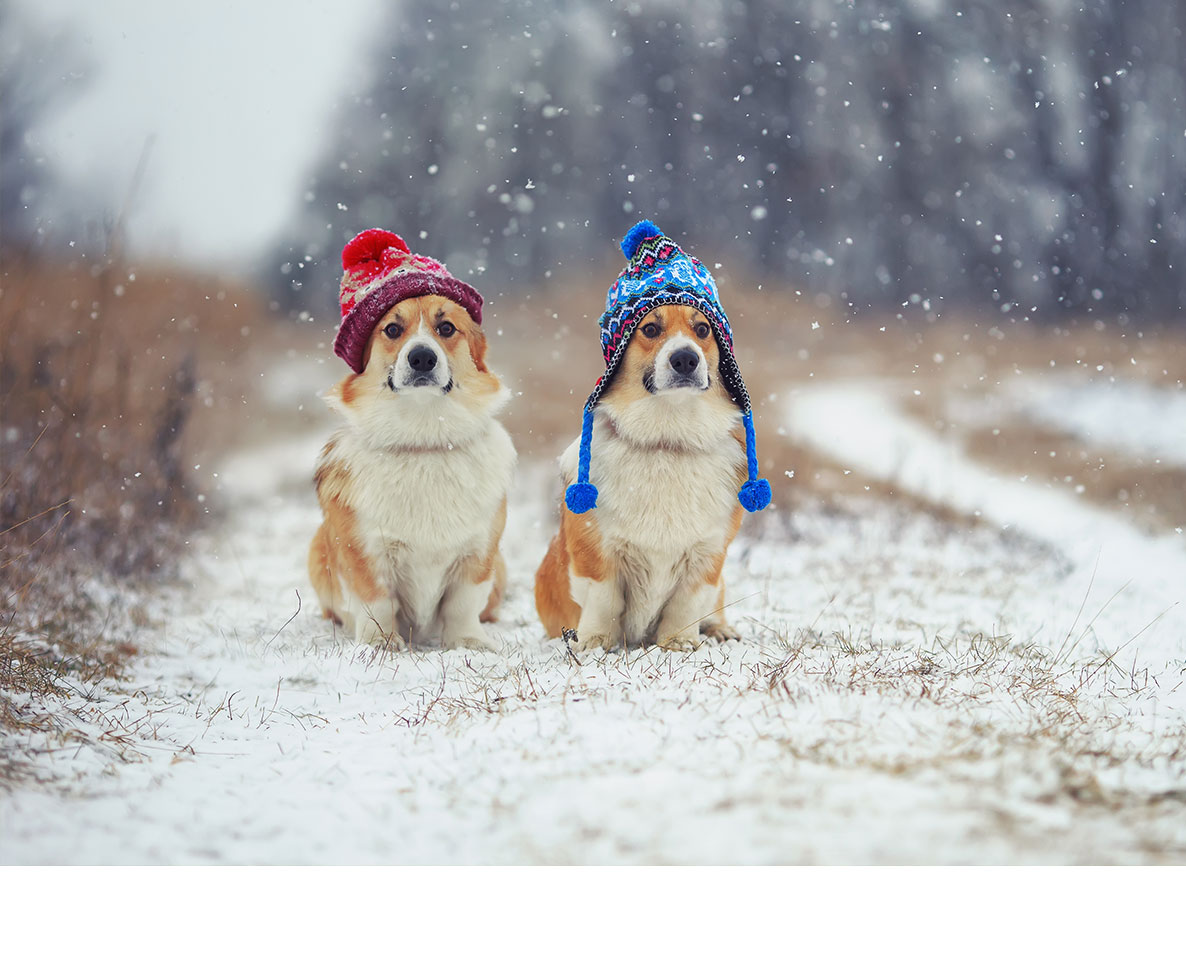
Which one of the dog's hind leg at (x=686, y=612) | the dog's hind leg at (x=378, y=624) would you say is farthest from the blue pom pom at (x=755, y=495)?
the dog's hind leg at (x=378, y=624)

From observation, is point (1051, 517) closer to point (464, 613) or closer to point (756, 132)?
point (464, 613)

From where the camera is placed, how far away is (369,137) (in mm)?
11086

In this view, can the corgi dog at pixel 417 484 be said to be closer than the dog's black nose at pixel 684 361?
No

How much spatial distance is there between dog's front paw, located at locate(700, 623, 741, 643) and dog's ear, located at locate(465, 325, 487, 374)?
1.49 metres

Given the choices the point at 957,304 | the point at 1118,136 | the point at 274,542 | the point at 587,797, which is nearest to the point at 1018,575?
the point at 587,797

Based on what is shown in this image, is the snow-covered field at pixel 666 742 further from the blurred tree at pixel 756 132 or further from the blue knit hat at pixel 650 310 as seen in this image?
the blurred tree at pixel 756 132

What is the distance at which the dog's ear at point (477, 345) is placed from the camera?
3980 mm

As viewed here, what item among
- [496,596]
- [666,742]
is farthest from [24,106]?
[666,742]

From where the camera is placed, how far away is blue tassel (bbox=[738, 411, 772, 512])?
12.0ft

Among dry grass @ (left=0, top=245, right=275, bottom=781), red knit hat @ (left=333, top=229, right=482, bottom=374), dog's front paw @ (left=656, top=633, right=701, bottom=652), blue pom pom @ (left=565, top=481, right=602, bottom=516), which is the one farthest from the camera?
dry grass @ (left=0, top=245, right=275, bottom=781)

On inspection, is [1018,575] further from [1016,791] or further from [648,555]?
[1016,791]

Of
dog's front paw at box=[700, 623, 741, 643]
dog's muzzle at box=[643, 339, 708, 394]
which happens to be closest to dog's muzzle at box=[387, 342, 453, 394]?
dog's muzzle at box=[643, 339, 708, 394]

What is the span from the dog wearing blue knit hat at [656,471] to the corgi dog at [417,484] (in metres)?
0.45

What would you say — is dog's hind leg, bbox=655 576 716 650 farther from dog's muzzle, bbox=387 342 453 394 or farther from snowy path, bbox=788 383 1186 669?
A: snowy path, bbox=788 383 1186 669
